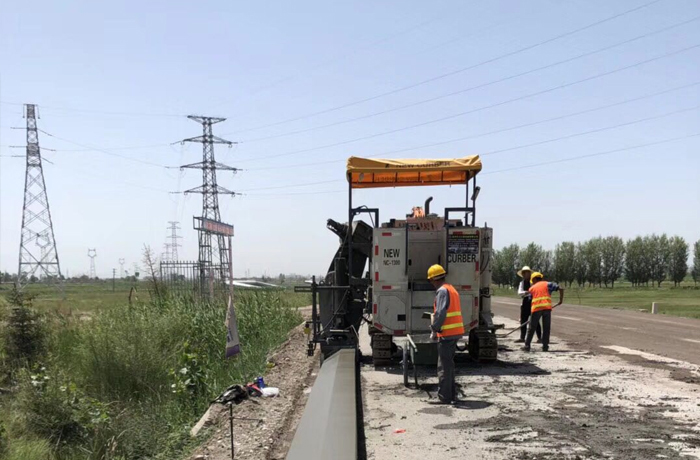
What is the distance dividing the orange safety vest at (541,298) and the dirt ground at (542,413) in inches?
70.2

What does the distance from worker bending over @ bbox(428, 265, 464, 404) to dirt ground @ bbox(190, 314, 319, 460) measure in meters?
2.03

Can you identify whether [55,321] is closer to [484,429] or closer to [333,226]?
[333,226]

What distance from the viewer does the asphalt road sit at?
14.2 metres

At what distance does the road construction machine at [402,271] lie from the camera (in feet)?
35.7

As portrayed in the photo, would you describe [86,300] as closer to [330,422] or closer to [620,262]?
[330,422]

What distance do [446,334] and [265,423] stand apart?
274 cm

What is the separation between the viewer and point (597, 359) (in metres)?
12.4

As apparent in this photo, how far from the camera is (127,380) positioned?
427 inches

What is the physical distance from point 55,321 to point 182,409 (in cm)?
842

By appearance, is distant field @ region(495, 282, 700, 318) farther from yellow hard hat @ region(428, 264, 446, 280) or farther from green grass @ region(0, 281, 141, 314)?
yellow hard hat @ region(428, 264, 446, 280)

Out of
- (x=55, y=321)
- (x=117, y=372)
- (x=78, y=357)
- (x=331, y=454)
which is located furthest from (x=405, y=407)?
(x=55, y=321)

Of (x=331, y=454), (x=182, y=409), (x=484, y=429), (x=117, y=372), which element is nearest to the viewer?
(x=331, y=454)

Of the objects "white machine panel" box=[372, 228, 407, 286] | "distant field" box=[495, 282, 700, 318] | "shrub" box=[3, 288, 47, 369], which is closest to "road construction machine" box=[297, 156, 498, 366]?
"white machine panel" box=[372, 228, 407, 286]

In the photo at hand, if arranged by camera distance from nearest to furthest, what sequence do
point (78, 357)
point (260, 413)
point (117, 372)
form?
point (260, 413)
point (117, 372)
point (78, 357)
